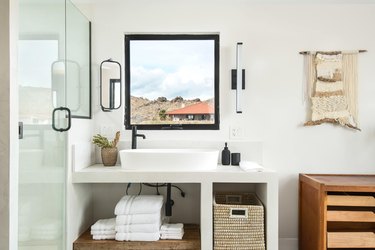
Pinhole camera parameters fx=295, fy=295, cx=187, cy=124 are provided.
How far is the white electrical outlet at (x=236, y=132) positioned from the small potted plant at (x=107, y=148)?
40.5 inches

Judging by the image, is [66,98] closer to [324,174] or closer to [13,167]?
[13,167]

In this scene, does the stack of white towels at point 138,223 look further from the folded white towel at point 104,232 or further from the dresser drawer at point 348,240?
the dresser drawer at point 348,240

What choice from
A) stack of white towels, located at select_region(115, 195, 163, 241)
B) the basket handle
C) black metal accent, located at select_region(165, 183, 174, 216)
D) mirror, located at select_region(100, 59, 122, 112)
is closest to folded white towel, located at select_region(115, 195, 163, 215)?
stack of white towels, located at select_region(115, 195, 163, 241)

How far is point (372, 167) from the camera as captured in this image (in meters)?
2.72

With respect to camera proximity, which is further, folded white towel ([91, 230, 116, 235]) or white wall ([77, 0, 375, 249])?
white wall ([77, 0, 375, 249])

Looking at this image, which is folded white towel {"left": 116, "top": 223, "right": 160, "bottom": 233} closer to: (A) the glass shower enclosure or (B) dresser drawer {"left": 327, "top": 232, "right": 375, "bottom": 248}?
(A) the glass shower enclosure

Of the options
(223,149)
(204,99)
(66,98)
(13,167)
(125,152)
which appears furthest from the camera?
(204,99)

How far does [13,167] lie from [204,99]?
176 cm

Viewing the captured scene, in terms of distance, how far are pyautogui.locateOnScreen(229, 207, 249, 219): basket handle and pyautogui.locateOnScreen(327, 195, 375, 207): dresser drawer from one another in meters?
0.63

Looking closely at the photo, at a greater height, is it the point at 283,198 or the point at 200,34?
the point at 200,34

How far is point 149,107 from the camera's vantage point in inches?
112

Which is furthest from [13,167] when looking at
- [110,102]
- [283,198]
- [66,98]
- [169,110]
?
[283,198]

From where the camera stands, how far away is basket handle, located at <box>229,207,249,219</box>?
2197 millimetres

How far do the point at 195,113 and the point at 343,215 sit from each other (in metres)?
1.48
